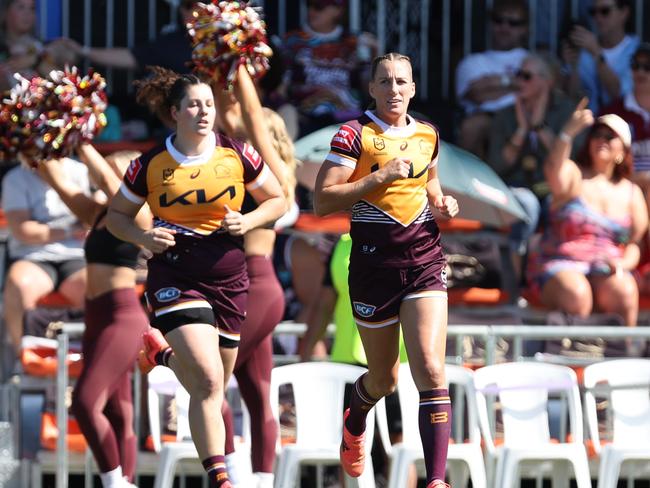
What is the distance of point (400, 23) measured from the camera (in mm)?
12219

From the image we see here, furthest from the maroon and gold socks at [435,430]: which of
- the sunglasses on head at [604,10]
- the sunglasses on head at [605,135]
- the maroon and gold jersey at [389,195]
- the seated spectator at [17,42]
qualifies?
the sunglasses on head at [604,10]

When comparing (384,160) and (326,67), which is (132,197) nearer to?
(384,160)

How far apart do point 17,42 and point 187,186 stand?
4707 mm

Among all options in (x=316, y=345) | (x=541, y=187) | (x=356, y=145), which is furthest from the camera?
(x=541, y=187)

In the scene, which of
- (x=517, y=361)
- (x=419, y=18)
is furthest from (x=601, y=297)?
(x=419, y=18)

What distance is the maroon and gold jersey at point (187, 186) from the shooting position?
282 inches

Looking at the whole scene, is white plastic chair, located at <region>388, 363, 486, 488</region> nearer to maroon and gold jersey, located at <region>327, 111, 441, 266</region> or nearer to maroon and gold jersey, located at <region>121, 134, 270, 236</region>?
maroon and gold jersey, located at <region>327, 111, 441, 266</region>

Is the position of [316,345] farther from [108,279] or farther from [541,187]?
[541,187]

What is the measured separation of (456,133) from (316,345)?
323cm

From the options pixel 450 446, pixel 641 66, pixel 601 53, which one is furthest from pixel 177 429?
pixel 601 53

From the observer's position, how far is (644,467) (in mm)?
8992

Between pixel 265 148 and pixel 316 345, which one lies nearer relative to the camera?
pixel 265 148

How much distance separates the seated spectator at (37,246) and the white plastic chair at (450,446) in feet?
7.74

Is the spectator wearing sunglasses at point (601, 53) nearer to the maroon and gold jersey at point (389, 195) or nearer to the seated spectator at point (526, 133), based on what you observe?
the seated spectator at point (526, 133)
